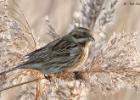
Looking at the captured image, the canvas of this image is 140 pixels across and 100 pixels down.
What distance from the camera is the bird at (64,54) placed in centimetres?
213

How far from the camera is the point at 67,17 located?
9.78 feet

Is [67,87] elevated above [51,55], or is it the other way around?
[51,55]

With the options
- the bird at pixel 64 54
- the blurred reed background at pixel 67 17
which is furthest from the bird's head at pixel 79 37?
the blurred reed background at pixel 67 17

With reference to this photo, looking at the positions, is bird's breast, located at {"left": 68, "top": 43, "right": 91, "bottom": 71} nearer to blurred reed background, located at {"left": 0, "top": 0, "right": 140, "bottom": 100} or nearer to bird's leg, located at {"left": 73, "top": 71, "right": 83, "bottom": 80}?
bird's leg, located at {"left": 73, "top": 71, "right": 83, "bottom": 80}

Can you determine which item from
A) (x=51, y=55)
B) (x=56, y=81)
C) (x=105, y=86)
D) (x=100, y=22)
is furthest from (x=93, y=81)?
(x=51, y=55)

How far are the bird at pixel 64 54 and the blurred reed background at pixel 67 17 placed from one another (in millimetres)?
186

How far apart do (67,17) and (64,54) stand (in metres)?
0.64

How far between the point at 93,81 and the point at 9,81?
1.16ft

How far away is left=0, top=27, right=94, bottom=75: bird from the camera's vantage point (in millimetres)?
2133

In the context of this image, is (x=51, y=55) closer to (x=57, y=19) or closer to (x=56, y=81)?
(x=56, y=81)

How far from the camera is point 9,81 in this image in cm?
175

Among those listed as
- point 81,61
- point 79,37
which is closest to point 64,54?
point 79,37

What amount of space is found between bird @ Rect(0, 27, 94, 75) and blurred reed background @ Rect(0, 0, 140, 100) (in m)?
0.19

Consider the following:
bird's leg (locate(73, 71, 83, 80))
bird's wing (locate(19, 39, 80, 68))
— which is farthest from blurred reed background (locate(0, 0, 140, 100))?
bird's leg (locate(73, 71, 83, 80))
